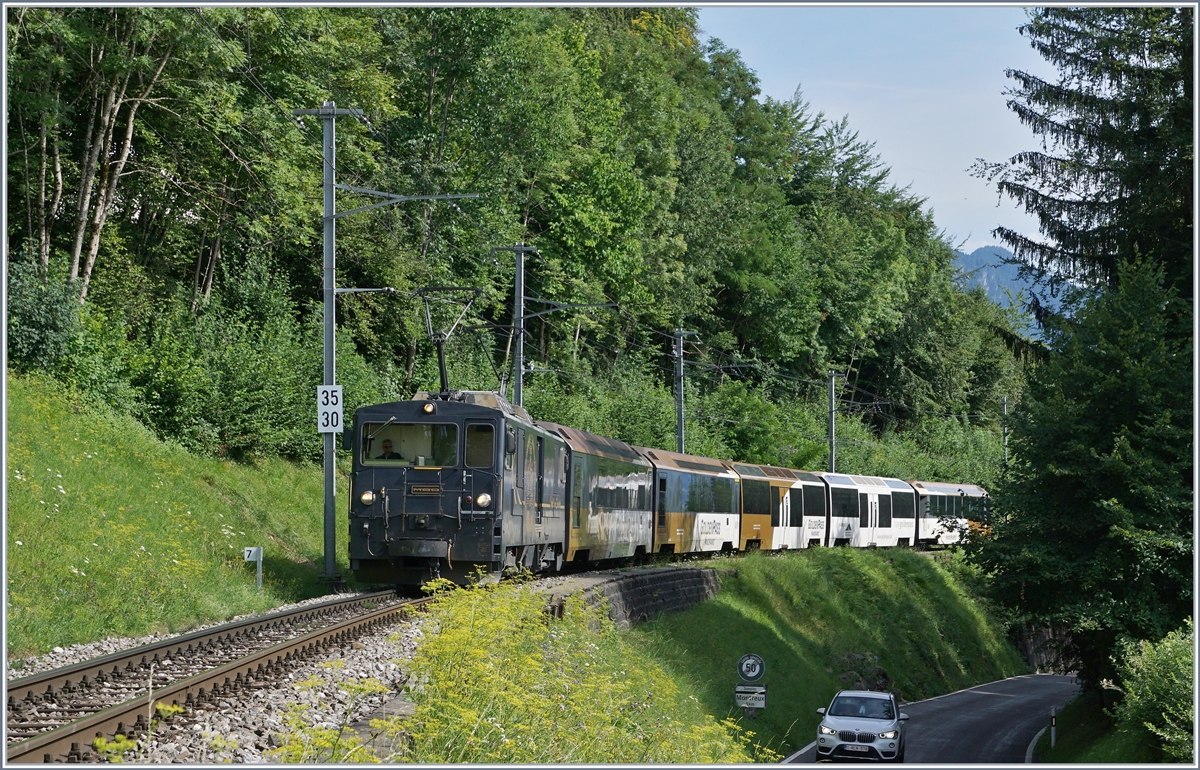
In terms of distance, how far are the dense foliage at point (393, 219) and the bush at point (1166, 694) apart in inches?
315

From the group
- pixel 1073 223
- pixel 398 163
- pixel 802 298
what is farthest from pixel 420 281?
pixel 802 298

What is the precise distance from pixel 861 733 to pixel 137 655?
1472 centimetres

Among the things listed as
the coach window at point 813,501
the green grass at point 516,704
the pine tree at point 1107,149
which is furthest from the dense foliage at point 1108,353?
the coach window at point 813,501

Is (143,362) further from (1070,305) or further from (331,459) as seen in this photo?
(1070,305)

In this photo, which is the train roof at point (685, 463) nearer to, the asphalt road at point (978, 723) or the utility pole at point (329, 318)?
the asphalt road at point (978, 723)

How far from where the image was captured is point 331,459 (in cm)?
1964

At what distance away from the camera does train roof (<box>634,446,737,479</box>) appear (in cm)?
3022

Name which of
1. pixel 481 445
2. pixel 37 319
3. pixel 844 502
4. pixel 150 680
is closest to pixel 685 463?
pixel 844 502

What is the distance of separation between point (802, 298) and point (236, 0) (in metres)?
49.0

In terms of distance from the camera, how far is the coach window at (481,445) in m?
17.6

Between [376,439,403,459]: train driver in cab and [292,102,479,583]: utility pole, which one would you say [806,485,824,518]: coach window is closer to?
[292,102,479,583]: utility pole

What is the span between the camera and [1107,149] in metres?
22.8

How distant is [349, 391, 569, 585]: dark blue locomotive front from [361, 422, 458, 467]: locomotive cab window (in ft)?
0.05

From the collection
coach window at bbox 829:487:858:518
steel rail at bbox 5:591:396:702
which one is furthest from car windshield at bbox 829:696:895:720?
coach window at bbox 829:487:858:518
